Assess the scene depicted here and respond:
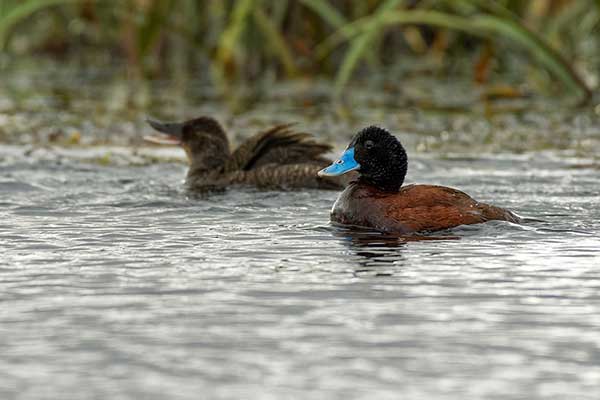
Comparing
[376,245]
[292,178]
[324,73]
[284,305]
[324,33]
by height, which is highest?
[324,33]

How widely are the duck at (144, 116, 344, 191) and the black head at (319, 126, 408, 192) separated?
1.76m

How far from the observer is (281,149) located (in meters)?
11.0

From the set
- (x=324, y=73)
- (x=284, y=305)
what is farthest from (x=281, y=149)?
(x=324, y=73)

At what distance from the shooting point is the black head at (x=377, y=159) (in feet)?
28.0

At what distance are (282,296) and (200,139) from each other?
5811 mm

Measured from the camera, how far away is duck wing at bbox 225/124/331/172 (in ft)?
35.8

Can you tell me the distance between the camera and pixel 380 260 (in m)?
7.11

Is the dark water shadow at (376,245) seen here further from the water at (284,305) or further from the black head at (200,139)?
the black head at (200,139)

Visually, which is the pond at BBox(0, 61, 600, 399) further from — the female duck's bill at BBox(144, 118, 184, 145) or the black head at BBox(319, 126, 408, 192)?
the female duck's bill at BBox(144, 118, 184, 145)

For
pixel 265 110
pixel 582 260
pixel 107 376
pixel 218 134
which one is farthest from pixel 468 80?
pixel 107 376

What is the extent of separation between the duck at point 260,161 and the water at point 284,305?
1033 millimetres

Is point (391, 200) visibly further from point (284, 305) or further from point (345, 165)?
point (284, 305)

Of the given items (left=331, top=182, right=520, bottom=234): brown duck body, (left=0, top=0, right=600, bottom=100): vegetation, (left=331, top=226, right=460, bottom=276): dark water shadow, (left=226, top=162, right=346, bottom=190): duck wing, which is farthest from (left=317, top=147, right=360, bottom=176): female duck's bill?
(left=0, top=0, right=600, bottom=100): vegetation

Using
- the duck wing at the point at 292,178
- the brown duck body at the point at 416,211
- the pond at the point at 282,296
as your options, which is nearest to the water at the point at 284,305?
the pond at the point at 282,296
